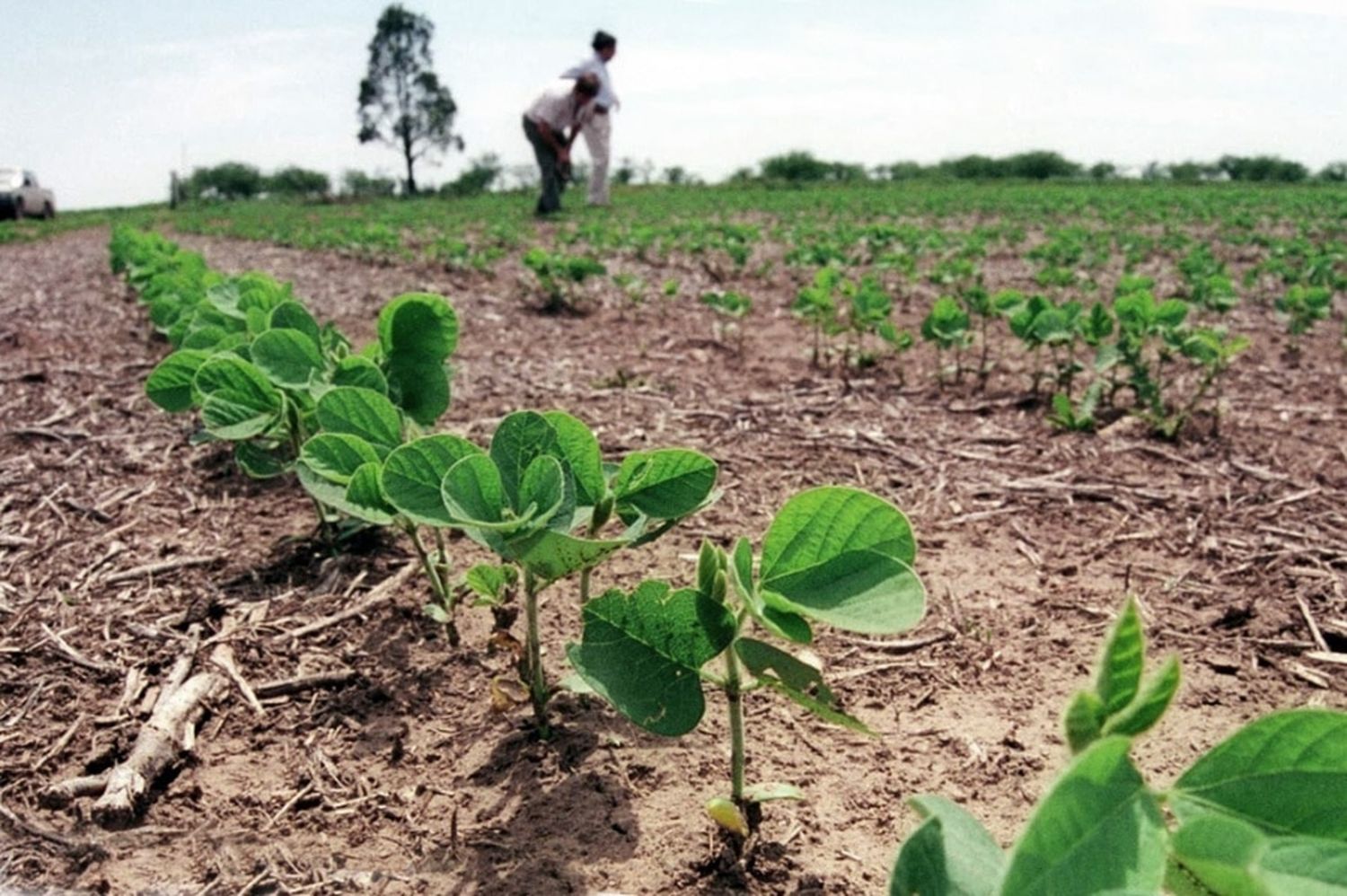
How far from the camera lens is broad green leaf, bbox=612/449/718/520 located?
126 cm

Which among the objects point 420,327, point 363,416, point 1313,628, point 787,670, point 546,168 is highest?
point 546,168

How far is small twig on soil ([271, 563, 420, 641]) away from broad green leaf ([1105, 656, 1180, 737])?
165 cm

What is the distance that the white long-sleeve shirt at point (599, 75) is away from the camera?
1684 cm

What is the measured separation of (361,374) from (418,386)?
0.13 metres

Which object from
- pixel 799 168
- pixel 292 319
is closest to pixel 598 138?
pixel 292 319

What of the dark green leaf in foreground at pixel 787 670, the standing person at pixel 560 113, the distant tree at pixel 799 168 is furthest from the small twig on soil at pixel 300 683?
the distant tree at pixel 799 168

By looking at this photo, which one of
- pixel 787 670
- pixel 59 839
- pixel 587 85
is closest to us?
pixel 787 670

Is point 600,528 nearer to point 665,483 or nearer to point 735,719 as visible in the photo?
point 665,483

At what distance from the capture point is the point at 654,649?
3.75 ft

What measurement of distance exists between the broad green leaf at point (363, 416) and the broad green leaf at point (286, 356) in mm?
332

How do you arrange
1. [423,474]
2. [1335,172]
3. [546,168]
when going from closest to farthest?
[423,474] < [546,168] < [1335,172]

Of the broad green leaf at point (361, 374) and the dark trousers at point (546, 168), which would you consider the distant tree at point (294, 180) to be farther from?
the broad green leaf at point (361, 374)

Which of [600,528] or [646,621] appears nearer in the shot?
[646,621]

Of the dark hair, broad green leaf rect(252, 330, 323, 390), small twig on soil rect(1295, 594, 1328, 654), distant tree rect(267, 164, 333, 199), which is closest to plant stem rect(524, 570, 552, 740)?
broad green leaf rect(252, 330, 323, 390)
